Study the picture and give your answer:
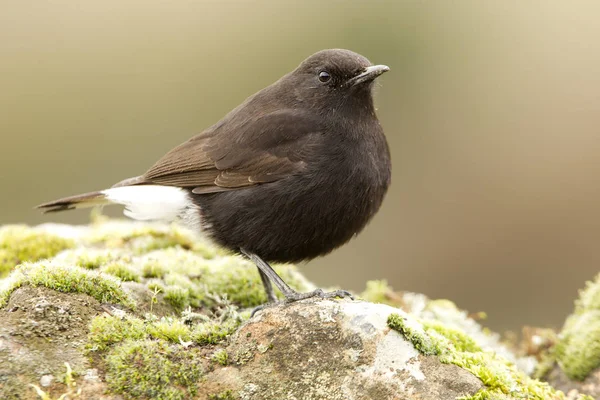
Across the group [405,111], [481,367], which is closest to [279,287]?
[481,367]

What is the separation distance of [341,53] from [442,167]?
27.9 feet

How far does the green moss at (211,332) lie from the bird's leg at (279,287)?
53cm

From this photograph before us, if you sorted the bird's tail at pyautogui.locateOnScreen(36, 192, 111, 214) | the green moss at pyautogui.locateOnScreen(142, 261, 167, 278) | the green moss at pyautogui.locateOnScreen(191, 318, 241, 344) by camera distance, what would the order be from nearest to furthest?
the green moss at pyautogui.locateOnScreen(191, 318, 241, 344), the green moss at pyautogui.locateOnScreen(142, 261, 167, 278), the bird's tail at pyautogui.locateOnScreen(36, 192, 111, 214)

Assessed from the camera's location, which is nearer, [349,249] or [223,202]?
[223,202]

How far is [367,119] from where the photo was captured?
19.7ft

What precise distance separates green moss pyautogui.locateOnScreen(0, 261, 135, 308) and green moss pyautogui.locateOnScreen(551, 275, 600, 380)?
149 inches

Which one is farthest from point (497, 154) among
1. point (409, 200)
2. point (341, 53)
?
point (341, 53)

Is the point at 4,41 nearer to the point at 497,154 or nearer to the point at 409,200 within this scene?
the point at 409,200

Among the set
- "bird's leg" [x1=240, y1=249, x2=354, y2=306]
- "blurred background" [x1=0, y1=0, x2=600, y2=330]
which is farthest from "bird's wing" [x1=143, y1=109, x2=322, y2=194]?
"blurred background" [x1=0, y1=0, x2=600, y2=330]

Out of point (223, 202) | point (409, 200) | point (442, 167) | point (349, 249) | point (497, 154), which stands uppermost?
point (497, 154)

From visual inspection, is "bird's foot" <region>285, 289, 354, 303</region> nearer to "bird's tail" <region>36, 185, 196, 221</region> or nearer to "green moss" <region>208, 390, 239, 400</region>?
"green moss" <region>208, 390, 239, 400</region>

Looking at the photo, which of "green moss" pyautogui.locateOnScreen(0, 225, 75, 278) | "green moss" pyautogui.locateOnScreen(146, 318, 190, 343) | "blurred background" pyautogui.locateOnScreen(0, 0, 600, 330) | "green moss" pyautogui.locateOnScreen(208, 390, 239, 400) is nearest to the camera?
"green moss" pyautogui.locateOnScreen(208, 390, 239, 400)

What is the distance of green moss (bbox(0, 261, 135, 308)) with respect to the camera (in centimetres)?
437

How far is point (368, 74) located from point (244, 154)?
1316mm
